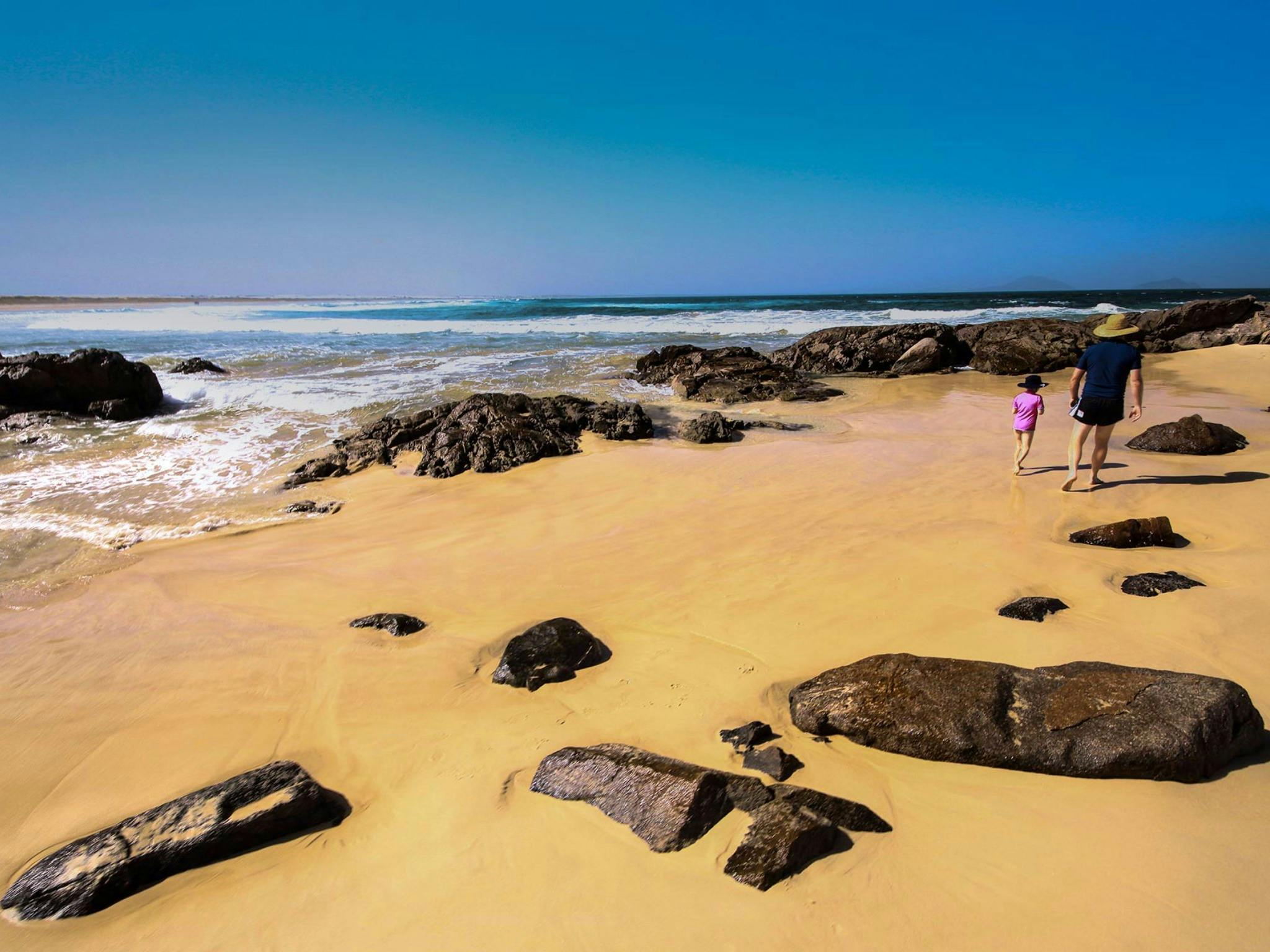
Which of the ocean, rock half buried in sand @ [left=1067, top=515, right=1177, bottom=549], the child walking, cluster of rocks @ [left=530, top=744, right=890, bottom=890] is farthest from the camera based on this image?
the child walking

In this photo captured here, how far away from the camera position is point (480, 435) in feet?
27.9

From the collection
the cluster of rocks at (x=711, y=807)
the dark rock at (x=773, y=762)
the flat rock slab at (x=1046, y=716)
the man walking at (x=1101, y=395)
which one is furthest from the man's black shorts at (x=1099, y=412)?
the cluster of rocks at (x=711, y=807)

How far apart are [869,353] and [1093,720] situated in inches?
595

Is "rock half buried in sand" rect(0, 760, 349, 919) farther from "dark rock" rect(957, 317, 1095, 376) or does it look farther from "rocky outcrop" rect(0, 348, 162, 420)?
"dark rock" rect(957, 317, 1095, 376)

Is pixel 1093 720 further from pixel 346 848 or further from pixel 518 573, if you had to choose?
pixel 518 573

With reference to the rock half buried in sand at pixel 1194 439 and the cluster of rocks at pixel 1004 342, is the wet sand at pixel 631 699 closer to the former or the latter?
the rock half buried in sand at pixel 1194 439

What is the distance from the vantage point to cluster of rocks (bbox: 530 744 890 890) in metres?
2.25

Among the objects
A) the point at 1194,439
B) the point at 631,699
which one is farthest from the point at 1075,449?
the point at 631,699

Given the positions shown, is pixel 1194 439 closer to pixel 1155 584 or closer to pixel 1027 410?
pixel 1027 410

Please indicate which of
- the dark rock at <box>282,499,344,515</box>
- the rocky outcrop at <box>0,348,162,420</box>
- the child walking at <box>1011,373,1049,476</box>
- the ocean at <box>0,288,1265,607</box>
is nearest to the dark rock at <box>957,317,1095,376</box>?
the ocean at <box>0,288,1265,607</box>

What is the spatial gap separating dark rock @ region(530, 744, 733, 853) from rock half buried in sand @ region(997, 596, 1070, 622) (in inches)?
92.6

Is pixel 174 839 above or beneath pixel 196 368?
beneath

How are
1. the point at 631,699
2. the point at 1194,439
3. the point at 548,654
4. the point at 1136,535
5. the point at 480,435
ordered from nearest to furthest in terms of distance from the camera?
the point at 631,699, the point at 548,654, the point at 1136,535, the point at 1194,439, the point at 480,435

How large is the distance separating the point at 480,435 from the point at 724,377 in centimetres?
669
